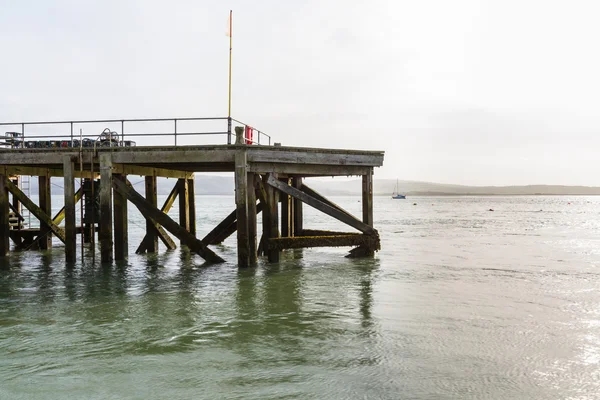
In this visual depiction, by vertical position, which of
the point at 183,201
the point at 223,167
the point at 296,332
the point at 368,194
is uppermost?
the point at 223,167

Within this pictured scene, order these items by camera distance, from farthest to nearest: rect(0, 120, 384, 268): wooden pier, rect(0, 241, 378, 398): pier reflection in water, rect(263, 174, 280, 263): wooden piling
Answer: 1. rect(263, 174, 280, 263): wooden piling
2. rect(0, 120, 384, 268): wooden pier
3. rect(0, 241, 378, 398): pier reflection in water

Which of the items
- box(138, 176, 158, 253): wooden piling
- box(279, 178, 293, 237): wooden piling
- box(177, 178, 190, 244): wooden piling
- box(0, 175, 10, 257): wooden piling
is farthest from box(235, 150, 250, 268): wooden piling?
box(0, 175, 10, 257): wooden piling

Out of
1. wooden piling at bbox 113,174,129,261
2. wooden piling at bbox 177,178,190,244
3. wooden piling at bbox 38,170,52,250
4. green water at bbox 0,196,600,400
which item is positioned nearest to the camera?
green water at bbox 0,196,600,400

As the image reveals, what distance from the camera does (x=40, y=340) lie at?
9445mm

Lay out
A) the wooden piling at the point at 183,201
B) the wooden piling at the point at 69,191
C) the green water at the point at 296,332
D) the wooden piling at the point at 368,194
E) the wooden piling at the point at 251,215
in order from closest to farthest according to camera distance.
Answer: the green water at the point at 296,332 → the wooden piling at the point at 251,215 → the wooden piling at the point at 69,191 → the wooden piling at the point at 368,194 → the wooden piling at the point at 183,201

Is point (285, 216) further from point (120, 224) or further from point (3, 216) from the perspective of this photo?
point (3, 216)

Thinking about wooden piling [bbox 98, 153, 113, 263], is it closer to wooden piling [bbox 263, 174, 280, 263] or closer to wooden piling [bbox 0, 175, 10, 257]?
wooden piling [bbox 0, 175, 10, 257]

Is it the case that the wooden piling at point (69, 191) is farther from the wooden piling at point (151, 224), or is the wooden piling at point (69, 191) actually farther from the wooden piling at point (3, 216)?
the wooden piling at point (151, 224)

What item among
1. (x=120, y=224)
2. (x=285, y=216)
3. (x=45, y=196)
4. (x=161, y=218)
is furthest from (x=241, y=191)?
(x=45, y=196)

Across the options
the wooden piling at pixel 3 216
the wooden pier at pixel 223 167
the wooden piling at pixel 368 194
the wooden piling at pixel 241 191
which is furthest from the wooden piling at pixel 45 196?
the wooden piling at pixel 368 194

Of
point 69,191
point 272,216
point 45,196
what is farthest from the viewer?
point 45,196

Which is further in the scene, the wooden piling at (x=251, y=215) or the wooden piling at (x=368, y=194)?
the wooden piling at (x=368, y=194)

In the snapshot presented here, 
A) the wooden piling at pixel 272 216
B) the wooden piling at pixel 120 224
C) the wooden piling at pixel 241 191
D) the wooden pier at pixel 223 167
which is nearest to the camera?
the wooden piling at pixel 241 191

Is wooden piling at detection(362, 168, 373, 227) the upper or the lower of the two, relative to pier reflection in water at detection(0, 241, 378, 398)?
upper
